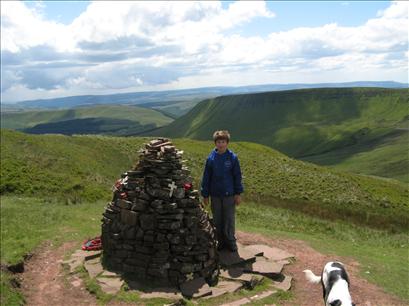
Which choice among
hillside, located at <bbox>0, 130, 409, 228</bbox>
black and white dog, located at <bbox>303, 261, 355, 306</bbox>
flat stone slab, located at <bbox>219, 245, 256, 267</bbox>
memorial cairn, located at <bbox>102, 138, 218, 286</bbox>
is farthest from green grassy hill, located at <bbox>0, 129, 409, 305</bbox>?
black and white dog, located at <bbox>303, 261, 355, 306</bbox>

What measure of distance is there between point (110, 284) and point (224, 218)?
5.06 m

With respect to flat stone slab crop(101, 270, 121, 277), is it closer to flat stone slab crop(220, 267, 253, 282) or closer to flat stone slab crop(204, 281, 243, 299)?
flat stone slab crop(204, 281, 243, 299)

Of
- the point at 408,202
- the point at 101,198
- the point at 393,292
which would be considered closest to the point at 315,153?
the point at 408,202

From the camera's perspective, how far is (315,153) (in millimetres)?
195625

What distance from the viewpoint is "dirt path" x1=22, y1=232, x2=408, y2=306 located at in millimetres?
15018

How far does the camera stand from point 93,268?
17.2 meters

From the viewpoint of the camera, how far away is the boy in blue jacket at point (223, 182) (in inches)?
652

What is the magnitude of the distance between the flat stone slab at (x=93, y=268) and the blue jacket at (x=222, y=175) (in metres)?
5.14

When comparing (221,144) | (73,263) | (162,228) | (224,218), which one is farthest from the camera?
(73,263)

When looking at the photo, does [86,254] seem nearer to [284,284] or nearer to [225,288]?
[225,288]

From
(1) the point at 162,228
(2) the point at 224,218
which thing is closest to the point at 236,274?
(2) the point at 224,218

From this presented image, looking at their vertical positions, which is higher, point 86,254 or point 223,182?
point 223,182

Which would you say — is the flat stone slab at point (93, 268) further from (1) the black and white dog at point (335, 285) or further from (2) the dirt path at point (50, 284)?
(1) the black and white dog at point (335, 285)

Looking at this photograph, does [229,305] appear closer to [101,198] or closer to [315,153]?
[101,198]
